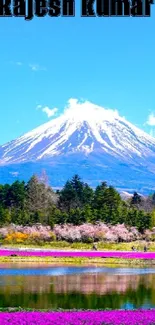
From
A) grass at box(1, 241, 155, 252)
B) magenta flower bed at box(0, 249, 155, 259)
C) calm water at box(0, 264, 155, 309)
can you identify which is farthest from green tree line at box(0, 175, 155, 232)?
calm water at box(0, 264, 155, 309)

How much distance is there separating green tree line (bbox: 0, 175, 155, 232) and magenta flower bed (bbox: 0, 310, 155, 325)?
54590 mm

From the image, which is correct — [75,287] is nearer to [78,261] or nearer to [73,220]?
[78,261]

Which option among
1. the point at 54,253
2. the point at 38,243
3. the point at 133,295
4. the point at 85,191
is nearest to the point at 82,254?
the point at 54,253

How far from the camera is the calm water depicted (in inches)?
1072

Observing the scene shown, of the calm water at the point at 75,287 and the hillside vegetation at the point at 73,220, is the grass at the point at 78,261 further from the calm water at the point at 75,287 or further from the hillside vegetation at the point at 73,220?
the hillside vegetation at the point at 73,220

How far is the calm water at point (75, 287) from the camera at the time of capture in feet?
89.3

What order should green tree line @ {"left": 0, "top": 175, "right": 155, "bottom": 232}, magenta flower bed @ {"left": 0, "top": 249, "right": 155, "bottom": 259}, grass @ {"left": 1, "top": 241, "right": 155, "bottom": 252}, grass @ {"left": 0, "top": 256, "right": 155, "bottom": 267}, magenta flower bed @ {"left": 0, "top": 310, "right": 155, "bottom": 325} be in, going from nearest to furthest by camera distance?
1. magenta flower bed @ {"left": 0, "top": 310, "right": 155, "bottom": 325}
2. grass @ {"left": 0, "top": 256, "right": 155, "bottom": 267}
3. magenta flower bed @ {"left": 0, "top": 249, "right": 155, "bottom": 259}
4. grass @ {"left": 1, "top": 241, "right": 155, "bottom": 252}
5. green tree line @ {"left": 0, "top": 175, "right": 155, "bottom": 232}

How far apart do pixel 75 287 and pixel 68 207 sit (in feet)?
198

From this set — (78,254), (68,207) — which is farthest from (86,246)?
(68,207)

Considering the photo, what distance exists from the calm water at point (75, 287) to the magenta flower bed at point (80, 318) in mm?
3838

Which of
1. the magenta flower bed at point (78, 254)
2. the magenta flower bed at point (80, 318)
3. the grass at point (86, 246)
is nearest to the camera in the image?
the magenta flower bed at point (80, 318)

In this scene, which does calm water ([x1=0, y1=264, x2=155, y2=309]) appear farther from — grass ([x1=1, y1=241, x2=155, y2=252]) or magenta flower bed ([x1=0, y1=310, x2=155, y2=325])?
grass ([x1=1, y1=241, x2=155, y2=252])

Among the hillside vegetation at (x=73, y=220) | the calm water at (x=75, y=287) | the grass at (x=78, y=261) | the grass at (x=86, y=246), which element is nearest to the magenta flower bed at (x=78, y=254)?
the grass at (x=78, y=261)

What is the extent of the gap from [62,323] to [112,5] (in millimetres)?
11244
